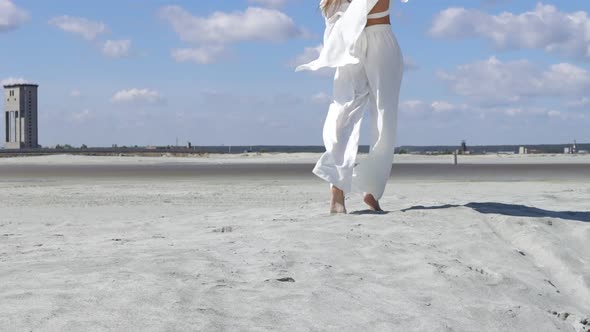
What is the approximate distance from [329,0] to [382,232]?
8.45 feet

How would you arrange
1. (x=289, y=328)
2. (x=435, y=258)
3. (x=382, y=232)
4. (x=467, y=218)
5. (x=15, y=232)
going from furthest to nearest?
(x=15, y=232) → (x=467, y=218) → (x=382, y=232) → (x=435, y=258) → (x=289, y=328)

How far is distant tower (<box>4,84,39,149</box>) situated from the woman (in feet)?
131

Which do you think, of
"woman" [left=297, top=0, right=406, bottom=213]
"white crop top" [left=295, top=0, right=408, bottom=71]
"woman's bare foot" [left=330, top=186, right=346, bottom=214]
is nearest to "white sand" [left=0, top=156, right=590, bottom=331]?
"woman's bare foot" [left=330, top=186, right=346, bottom=214]

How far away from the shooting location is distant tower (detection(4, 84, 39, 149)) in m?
43.6

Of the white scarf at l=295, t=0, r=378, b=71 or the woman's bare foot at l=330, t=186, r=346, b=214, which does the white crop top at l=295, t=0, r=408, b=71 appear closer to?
the white scarf at l=295, t=0, r=378, b=71

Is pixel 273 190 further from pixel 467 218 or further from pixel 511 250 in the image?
pixel 511 250

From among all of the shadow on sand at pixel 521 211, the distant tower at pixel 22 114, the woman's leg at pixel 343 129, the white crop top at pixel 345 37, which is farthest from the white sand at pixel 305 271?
the distant tower at pixel 22 114

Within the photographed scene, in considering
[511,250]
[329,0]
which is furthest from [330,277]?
[329,0]

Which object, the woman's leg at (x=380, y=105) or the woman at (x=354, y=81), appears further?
the woman's leg at (x=380, y=105)

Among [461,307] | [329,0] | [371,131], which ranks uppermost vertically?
[329,0]

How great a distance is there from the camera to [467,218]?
6.40 m

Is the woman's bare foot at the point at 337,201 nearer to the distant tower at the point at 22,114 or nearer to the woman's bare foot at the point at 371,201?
the woman's bare foot at the point at 371,201

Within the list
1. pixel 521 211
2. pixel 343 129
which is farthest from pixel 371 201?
pixel 521 211

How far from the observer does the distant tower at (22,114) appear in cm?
4364
